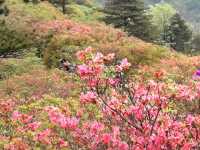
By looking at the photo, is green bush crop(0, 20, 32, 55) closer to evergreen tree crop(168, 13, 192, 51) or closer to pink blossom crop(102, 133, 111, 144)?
pink blossom crop(102, 133, 111, 144)

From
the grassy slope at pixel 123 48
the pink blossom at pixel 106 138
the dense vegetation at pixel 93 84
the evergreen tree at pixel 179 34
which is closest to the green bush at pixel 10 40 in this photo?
the dense vegetation at pixel 93 84

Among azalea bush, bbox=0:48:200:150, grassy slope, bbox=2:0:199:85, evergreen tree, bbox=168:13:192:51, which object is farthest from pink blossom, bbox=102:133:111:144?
evergreen tree, bbox=168:13:192:51

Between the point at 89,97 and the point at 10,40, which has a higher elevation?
the point at 89,97

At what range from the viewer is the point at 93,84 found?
6938 mm

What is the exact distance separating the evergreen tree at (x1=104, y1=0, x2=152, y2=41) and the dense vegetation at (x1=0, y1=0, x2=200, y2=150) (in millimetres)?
68

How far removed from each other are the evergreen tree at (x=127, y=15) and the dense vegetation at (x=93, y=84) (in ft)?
0.22

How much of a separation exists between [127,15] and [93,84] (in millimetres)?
33970

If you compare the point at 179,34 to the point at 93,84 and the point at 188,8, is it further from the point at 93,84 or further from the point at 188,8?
the point at 188,8

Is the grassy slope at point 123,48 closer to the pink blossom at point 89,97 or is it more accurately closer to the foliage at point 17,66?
the foliage at point 17,66

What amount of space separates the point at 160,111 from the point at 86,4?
48492mm

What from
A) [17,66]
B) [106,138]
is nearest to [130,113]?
[106,138]

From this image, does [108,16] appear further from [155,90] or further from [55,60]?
[155,90]

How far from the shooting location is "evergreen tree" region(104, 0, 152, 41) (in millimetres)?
40094

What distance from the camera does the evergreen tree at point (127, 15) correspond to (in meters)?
40.1
